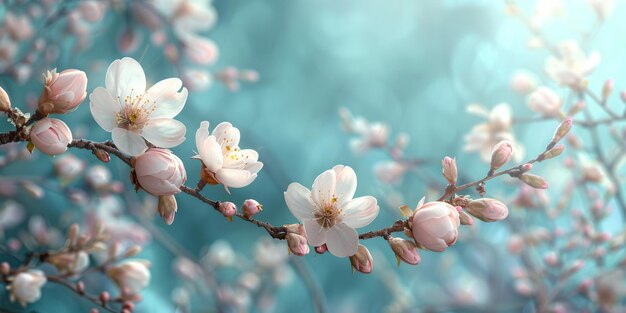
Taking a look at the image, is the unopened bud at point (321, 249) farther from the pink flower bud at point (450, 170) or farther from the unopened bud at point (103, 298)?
the unopened bud at point (103, 298)

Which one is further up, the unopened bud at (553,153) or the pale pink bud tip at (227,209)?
the unopened bud at (553,153)

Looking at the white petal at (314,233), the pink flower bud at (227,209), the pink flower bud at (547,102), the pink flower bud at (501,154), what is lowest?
the pink flower bud at (227,209)

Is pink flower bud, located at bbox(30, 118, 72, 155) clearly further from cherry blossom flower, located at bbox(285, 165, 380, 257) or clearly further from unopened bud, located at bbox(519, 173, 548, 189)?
unopened bud, located at bbox(519, 173, 548, 189)

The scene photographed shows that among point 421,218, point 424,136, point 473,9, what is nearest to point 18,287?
point 421,218

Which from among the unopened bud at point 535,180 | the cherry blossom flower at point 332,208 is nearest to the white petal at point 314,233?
the cherry blossom flower at point 332,208

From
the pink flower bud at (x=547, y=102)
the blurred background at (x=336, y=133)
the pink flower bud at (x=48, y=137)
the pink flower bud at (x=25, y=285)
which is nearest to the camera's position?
the pink flower bud at (x=48, y=137)

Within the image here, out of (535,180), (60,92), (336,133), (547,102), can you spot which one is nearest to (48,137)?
(60,92)

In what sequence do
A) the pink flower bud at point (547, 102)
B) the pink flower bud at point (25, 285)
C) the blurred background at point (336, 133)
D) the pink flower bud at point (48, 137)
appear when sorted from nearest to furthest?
the pink flower bud at point (48, 137) → the pink flower bud at point (25, 285) → the pink flower bud at point (547, 102) → the blurred background at point (336, 133)
